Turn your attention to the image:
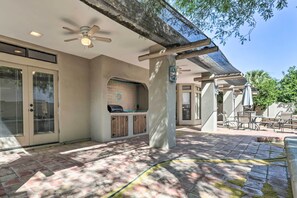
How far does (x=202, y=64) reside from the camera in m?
6.57

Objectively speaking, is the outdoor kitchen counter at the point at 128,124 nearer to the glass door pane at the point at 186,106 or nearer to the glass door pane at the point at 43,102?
the glass door pane at the point at 43,102

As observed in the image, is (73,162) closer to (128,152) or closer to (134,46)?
(128,152)

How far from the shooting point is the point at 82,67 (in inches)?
236

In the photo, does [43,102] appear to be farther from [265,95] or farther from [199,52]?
[265,95]

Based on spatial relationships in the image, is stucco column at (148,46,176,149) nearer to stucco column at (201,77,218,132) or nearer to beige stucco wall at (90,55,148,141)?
beige stucco wall at (90,55,148,141)

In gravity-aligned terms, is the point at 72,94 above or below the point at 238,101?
above

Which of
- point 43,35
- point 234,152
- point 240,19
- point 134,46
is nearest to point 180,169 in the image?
point 234,152

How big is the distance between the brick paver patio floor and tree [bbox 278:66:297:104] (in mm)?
10650

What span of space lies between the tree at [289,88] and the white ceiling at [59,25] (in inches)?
487

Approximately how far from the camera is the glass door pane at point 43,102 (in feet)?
16.3

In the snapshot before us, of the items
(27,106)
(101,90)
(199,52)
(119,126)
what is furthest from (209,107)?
(27,106)

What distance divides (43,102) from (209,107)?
248 inches

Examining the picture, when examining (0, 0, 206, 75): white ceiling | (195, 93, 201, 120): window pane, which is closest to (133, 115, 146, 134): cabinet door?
(0, 0, 206, 75): white ceiling

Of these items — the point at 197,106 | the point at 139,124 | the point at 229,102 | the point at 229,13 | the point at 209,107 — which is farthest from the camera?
the point at 229,102
